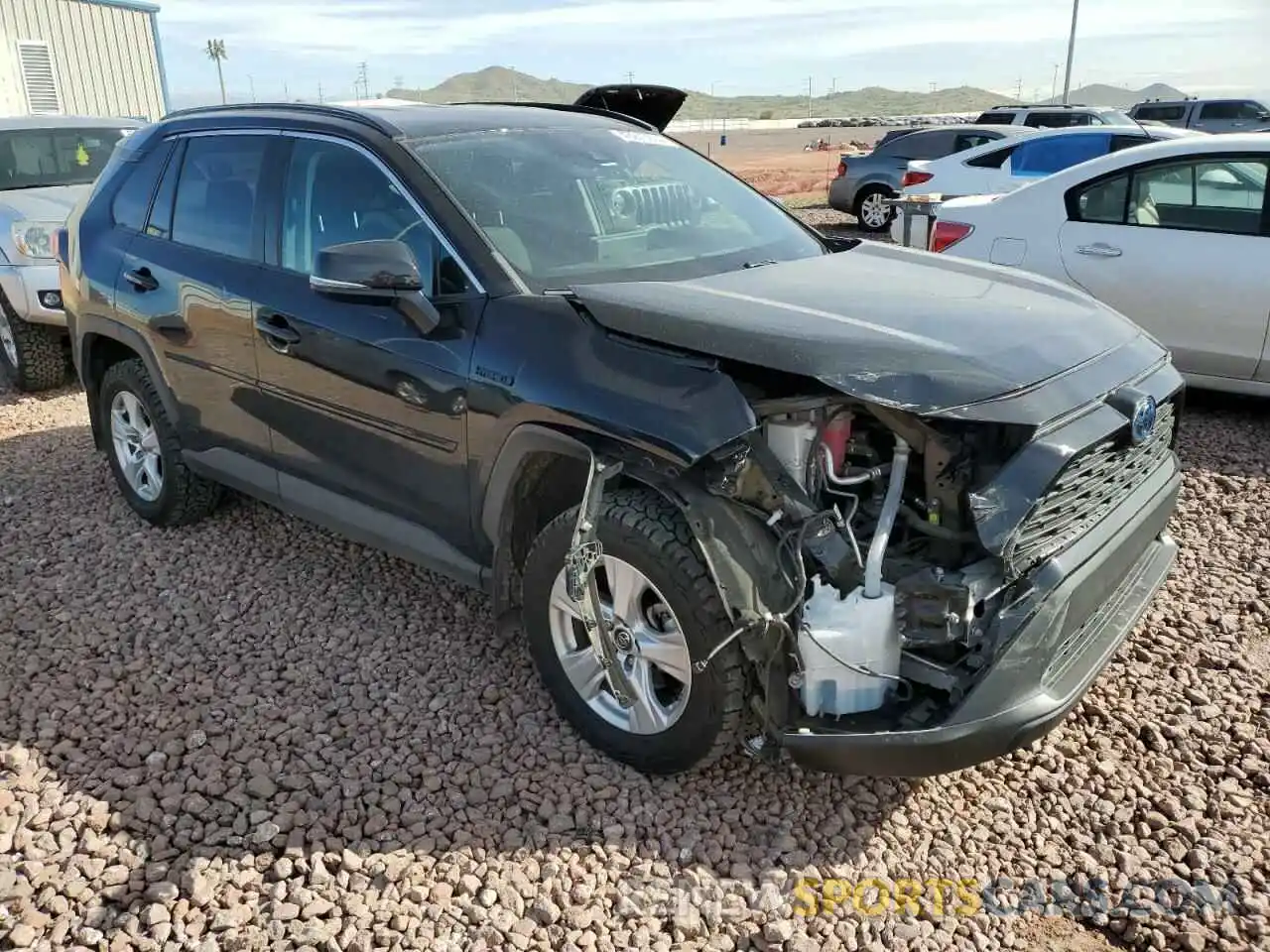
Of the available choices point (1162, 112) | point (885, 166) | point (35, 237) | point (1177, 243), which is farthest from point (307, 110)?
point (1162, 112)

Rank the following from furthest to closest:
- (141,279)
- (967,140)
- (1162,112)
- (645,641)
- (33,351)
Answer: (1162,112)
(967,140)
(33,351)
(141,279)
(645,641)

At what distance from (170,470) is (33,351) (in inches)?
133

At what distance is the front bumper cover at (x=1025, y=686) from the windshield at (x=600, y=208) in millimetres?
1510

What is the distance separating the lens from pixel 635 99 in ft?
16.1

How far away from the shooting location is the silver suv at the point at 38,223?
707 cm

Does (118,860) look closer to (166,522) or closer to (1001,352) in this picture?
(166,522)

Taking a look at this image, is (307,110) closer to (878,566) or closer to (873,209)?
(878,566)

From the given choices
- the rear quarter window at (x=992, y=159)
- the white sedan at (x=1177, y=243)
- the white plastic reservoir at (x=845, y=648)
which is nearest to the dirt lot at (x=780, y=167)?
the rear quarter window at (x=992, y=159)

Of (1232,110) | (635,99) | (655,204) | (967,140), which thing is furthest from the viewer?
(1232,110)

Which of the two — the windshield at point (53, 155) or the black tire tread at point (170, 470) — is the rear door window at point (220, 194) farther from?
the windshield at point (53, 155)

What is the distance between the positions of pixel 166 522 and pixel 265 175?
6.01 feet

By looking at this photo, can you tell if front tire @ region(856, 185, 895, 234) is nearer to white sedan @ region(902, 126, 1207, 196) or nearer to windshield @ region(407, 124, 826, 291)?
white sedan @ region(902, 126, 1207, 196)

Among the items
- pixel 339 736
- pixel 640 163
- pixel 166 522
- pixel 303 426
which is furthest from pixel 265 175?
pixel 339 736

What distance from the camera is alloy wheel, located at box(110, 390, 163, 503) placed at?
16.1 feet
